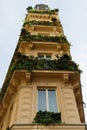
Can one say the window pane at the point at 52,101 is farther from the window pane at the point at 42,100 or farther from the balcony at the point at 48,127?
the balcony at the point at 48,127

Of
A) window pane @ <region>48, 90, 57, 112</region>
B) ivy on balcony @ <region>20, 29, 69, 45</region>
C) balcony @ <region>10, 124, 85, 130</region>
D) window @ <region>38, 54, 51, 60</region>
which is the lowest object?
balcony @ <region>10, 124, 85, 130</region>

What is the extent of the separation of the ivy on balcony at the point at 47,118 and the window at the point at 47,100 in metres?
0.75

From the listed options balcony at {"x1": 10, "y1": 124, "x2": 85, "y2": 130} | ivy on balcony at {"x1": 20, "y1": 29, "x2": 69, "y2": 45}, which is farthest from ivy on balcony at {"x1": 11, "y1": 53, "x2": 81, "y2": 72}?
balcony at {"x1": 10, "y1": 124, "x2": 85, "y2": 130}

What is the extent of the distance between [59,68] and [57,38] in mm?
4590

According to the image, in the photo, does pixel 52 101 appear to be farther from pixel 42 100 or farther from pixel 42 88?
pixel 42 88

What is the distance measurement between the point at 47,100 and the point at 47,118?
2.06 metres

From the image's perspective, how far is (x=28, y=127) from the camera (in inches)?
634

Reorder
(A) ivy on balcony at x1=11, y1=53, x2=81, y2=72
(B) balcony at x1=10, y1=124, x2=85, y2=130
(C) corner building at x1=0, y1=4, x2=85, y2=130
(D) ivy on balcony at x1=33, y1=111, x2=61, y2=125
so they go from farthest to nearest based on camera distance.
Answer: (A) ivy on balcony at x1=11, y1=53, x2=81, y2=72, (C) corner building at x1=0, y1=4, x2=85, y2=130, (D) ivy on balcony at x1=33, y1=111, x2=61, y2=125, (B) balcony at x1=10, y1=124, x2=85, y2=130

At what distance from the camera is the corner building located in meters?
17.1

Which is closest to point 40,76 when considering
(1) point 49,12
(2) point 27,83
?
(2) point 27,83

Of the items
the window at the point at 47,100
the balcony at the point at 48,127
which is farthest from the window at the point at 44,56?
the balcony at the point at 48,127

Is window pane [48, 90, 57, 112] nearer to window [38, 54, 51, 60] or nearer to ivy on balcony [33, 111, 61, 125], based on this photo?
ivy on balcony [33, 111, 61, 125]

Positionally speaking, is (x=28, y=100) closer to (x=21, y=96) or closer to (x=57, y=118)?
(x=21, y=96)

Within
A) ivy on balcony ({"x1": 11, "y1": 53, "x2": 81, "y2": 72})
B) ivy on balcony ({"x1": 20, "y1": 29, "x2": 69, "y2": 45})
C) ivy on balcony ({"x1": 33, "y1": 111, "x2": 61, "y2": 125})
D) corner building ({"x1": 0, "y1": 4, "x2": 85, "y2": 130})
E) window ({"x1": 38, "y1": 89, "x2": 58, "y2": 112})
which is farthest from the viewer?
ivy on balcony ({"x1": 20, "y1": 29, "x2": 69, "y2": 45})
